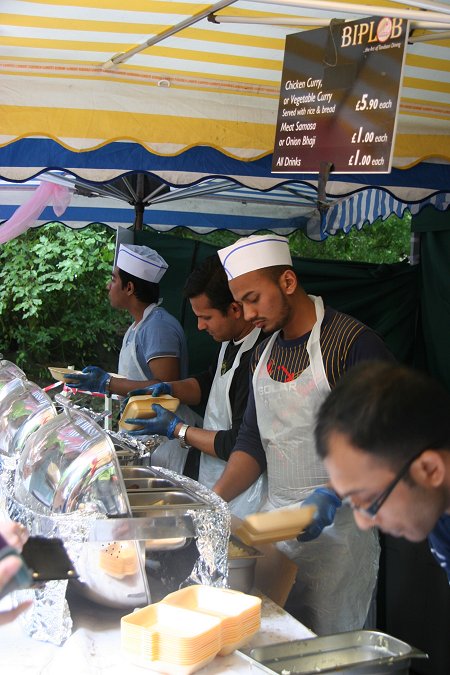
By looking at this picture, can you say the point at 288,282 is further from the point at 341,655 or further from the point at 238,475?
the point at 341,655

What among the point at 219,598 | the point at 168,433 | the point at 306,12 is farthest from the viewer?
the point at 168,433

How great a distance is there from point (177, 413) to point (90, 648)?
254cm

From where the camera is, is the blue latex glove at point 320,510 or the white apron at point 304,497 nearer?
the blue latex glove at point 320,510

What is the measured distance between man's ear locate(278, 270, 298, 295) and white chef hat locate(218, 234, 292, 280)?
0.18 feet

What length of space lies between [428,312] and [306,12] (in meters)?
2.66

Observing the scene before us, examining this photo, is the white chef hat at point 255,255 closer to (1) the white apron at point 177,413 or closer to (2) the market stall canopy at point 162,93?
(2) the market stall canopy at point 162,93

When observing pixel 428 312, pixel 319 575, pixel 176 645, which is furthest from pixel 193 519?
pixel 428 312

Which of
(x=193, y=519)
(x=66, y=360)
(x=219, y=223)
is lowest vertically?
(x=66, y=360)

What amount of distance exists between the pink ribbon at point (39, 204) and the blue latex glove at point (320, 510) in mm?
3654

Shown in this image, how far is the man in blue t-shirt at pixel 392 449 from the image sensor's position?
1.31 meters

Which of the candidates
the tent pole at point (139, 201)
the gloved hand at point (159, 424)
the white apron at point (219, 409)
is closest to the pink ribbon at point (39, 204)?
the tent pole at point (139, 201)

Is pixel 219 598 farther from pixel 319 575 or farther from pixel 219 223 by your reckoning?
pixel 219 223

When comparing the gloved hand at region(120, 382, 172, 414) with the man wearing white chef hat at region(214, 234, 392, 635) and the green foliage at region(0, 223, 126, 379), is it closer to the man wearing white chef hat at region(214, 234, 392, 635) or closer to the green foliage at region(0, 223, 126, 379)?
the man wearing white chef hat at region(214, 234, 392, 635)

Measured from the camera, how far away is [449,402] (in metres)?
1.39
